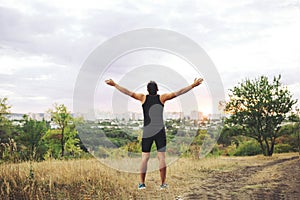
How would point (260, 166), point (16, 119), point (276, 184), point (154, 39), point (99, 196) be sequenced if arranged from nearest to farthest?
point (99, 196)
point (154, 39)
point (276, 184)
point (260, 166)
point (16, 119)

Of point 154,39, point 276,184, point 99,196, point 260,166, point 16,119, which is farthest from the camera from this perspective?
point 16,119

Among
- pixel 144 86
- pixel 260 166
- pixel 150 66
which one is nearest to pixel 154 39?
pixel 150 66

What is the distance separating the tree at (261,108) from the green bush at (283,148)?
342mm

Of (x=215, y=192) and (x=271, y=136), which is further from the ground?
(x=271, y=136)

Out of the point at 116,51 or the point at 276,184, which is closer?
the point at 116,51

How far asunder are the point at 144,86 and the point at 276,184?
345cm

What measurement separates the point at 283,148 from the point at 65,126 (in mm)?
6362

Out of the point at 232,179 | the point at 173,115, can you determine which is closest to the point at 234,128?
the point at 232,179

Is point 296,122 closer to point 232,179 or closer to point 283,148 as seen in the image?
point 283,148

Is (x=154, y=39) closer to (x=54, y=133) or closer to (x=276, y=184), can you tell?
(x=276, y=184)

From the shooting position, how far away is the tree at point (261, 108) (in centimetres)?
959

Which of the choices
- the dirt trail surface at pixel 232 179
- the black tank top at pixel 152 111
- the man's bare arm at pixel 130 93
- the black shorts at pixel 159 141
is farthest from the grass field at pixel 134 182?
the man's bare arm at pixel 130 93

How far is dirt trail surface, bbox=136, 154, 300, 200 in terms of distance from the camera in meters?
6.22

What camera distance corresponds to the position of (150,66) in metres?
6.03
